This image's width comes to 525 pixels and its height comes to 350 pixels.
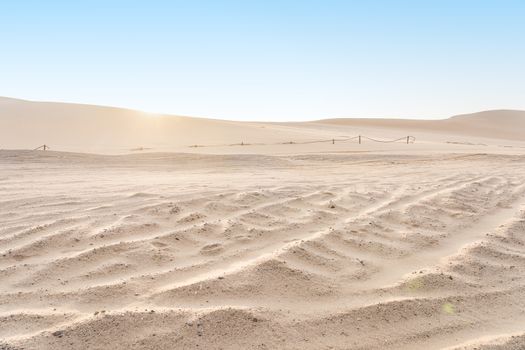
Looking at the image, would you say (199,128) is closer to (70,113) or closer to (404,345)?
(70,113)

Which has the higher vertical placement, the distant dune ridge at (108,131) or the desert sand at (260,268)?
the distant dune ridge at (108,131)

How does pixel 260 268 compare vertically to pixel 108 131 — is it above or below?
below

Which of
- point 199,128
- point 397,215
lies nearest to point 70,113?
point 199,128

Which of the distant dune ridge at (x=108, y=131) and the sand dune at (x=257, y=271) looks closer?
the sand dune at (x=257, y=271)

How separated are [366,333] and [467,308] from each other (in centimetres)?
70

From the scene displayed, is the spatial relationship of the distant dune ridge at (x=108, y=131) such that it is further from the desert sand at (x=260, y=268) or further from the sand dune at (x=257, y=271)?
the sand dune at (x=257, y=271)

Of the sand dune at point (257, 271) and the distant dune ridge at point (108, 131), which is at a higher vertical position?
the distant dune ridge at point (108, 131)

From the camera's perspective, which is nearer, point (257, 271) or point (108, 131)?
point (257, 271)

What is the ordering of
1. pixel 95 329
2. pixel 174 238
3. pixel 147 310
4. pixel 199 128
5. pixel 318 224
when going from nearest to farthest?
pixel 95 329, pixel 147 310, pixel 174 238, pixel 318 224, pixel 199 128

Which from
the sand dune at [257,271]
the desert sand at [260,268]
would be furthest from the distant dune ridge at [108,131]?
the sand dune at [257,271]

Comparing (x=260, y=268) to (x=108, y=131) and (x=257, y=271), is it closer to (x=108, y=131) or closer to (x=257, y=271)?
(x=257, y=271)

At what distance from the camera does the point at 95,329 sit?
87.5 inches

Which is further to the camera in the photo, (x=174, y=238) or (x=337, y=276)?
(x=174, y=238)

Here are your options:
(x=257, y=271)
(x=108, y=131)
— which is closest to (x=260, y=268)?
(x=257, y=271)
